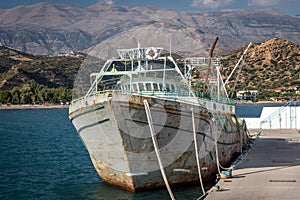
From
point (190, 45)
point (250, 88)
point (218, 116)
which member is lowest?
point (250, 88)

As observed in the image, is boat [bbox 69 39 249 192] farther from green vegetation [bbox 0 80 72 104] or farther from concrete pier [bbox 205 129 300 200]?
green vegetation [bbox 0 80 72 104]

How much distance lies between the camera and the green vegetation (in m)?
176

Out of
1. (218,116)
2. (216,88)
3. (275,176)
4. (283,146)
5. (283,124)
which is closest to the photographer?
(275,176)

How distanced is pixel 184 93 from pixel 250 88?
580 ft

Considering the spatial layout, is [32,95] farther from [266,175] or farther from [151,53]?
[266,175]

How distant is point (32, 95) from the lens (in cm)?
17875

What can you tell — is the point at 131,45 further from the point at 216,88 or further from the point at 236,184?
the point at 236,184

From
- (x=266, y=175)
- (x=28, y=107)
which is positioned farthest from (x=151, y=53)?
(x=28, y=107)

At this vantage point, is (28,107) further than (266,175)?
Yes

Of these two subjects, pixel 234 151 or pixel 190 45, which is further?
pixel 190 45

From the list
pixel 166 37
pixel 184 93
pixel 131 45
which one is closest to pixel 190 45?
pixel 166 37

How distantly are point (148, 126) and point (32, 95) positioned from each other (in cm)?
16508

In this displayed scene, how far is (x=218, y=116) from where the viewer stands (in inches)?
996

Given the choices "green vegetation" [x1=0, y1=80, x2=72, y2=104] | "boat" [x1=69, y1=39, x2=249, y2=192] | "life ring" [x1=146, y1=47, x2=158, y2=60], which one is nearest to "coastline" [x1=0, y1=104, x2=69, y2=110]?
"green vegetation" [x1=0, y1=80, x2=72, y2=104]
